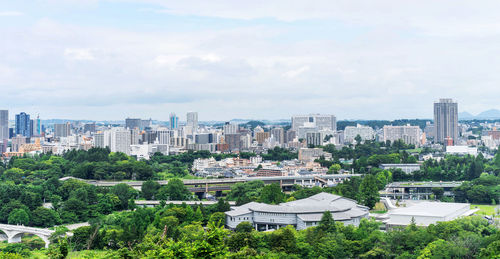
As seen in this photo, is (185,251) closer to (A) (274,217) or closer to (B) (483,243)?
(B) (483,243)

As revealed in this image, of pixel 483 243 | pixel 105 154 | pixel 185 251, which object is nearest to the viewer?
pixel 185 251

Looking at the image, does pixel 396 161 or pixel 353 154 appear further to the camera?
pixel 353 154

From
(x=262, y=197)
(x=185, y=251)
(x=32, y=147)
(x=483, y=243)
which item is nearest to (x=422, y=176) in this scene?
(x=262, y=197)

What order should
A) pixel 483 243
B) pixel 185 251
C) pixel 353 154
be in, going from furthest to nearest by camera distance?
pixel 353 154
pixel 483 243
pixel 185 251

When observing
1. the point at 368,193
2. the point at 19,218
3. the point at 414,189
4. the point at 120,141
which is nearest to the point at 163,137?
the point at 120,141

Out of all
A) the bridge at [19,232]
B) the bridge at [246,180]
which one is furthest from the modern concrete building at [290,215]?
the bridge at [246,180]
